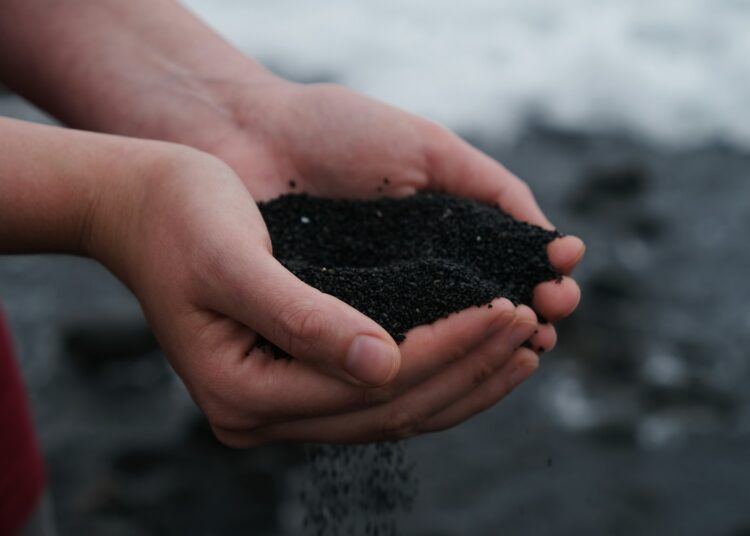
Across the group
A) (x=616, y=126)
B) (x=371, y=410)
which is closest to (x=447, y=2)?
(x=616, y=126)

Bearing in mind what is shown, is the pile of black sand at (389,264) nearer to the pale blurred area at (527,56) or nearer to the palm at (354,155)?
the palm at (354,155)

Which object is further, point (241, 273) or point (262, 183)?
point (262, 183)

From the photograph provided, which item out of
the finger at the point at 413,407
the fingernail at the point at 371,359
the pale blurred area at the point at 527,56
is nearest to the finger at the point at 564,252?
the finger at the point at 413,407

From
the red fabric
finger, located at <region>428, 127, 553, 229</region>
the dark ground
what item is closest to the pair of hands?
finger, located at <region>428, 127, 553, 229</region>

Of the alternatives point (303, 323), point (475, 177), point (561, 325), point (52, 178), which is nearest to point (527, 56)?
point (561, 325)

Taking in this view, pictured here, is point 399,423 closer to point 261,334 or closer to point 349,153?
point 261,334

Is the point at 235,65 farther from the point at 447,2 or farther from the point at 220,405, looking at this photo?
the point at 447,2
